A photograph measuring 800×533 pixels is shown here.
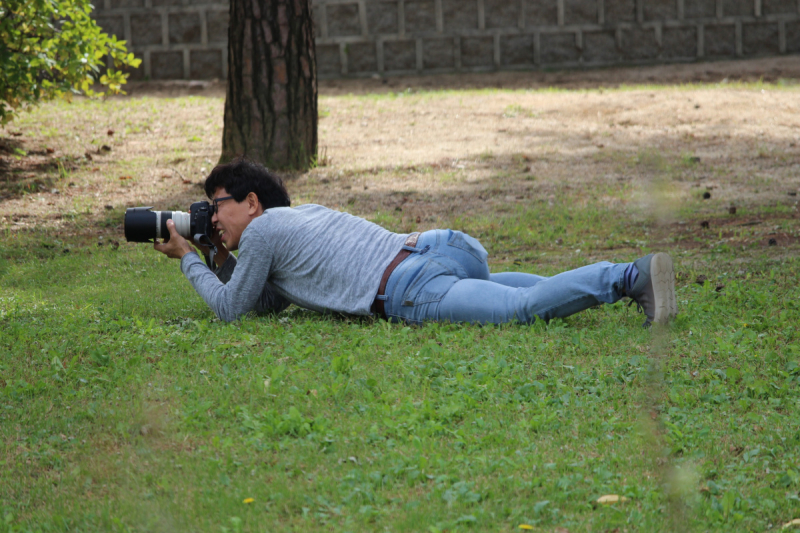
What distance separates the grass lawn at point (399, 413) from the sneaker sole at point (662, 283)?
133 millimetres

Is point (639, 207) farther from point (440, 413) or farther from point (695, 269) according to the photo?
point (440, 413)

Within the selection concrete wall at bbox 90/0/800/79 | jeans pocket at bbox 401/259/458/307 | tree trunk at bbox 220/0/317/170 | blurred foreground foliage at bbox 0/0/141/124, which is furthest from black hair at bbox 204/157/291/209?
concrete wall at bbox 90/0/800/79

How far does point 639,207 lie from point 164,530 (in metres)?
6.07

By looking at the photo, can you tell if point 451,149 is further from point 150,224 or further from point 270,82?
point 150,224

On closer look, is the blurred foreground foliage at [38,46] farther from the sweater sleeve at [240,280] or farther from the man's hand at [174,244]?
the sweater sleeve at [240,280]

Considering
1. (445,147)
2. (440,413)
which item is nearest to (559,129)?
(445,147)

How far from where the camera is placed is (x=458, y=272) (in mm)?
4289

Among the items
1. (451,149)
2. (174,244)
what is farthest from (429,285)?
(451,149)

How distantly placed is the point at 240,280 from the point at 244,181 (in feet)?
1.82

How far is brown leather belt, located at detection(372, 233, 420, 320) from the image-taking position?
4.28 meters

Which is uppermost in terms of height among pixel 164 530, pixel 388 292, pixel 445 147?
pixel 445 147

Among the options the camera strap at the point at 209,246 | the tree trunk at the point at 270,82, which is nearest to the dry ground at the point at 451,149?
the tree trunk at the point at 270,82

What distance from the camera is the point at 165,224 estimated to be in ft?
14.8

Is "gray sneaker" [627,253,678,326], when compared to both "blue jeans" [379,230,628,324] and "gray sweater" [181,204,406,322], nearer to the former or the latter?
"blue jeans" [379,230,628,324]
